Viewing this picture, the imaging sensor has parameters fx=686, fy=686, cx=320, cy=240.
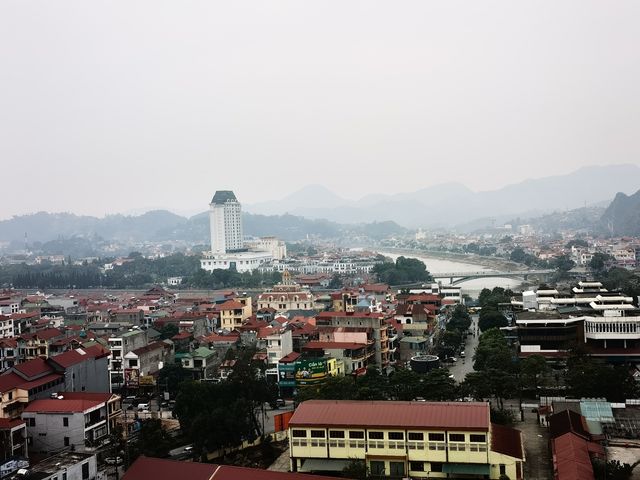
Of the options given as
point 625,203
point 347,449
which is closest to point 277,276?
point 347,449

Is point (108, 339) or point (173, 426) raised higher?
point (108, 339)

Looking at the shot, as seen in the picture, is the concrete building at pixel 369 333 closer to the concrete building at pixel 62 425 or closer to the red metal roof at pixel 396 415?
the red metal roof at pixel 396 415

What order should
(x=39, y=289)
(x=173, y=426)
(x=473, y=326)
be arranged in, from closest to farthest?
(x=173, y=426) < (x=473, y=326) < (x=39, y=289)

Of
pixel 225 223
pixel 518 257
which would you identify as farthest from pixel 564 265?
pixel 225 223

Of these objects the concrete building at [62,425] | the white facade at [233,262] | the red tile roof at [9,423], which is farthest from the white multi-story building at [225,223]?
the red tile roof at [9,423]

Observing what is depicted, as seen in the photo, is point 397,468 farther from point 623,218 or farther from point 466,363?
point 623,218

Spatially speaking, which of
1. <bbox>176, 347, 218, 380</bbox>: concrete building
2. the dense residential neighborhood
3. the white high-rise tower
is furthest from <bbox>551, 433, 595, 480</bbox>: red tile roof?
the white high-rise tower

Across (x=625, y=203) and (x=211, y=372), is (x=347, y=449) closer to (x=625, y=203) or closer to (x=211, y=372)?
(x=211, y=372)
